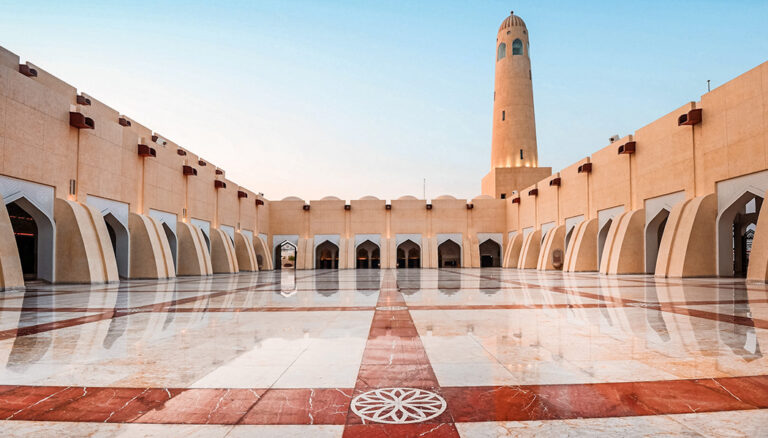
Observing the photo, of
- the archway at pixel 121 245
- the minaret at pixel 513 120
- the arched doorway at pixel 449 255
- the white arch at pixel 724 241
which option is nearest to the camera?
the white arch at pixel 724 241

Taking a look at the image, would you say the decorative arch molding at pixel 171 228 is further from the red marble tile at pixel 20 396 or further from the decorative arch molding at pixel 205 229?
the red marble tile at pixel 20 396

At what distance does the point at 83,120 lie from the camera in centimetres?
1430

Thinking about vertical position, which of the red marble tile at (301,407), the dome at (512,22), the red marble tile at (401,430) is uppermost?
the dome at (512,22)

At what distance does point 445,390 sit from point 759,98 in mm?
14954

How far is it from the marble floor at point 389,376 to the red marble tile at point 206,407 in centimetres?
1

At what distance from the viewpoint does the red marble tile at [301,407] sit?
83.0 inches

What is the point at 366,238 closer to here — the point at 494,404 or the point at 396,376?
the point at 396,376

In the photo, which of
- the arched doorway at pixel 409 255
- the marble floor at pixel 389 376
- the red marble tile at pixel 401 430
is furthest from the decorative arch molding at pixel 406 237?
the red marble tile at pixel 401 430

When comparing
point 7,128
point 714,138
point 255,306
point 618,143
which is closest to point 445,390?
point 255,306

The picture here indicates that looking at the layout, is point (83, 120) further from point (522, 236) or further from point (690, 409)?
point (522, 236)

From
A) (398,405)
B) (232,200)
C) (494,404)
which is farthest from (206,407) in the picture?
(232,200)

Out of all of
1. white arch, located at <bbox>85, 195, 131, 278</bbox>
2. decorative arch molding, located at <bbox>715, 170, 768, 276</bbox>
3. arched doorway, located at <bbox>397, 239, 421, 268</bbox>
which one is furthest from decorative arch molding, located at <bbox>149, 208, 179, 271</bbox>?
decorative arch molding, located at <bbox>715, 170, 768, 276</bbox>

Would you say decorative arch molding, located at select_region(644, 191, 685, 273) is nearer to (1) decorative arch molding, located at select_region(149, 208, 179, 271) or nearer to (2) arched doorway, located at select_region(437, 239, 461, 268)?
(1) decorative arch molding, located at select_region(149, 208, 179, 271)

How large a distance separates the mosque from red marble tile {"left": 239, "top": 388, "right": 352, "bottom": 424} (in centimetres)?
1198
